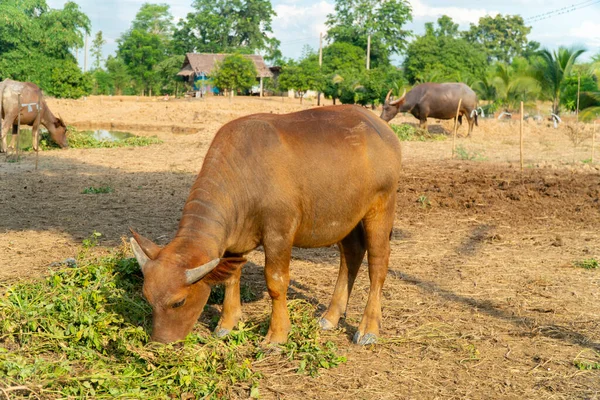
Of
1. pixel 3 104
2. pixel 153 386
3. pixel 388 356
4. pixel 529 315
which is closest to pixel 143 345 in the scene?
pixel 153 386

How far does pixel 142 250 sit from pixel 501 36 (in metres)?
82.6

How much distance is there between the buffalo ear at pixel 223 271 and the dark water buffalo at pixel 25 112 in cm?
1509

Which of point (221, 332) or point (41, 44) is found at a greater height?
point (41, 44)

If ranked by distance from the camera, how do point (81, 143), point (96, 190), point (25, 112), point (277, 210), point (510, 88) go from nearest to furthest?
point (277, 210) → point (96, 190) → point (25, 112) → point (81, 143) → point (510, 88)

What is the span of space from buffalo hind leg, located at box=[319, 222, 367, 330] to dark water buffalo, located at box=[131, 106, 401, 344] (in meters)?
0.01

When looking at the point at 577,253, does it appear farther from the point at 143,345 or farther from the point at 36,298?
the point at 36,298

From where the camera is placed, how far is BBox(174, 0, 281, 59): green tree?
73875 millimetres

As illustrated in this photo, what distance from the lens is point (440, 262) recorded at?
7934 millimetres

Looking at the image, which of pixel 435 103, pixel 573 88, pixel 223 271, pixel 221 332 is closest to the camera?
pixel 223 271

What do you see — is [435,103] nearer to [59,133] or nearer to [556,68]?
[556,68]

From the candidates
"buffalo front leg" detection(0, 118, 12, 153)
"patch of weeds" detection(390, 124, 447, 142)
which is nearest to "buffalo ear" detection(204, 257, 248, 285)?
"buffalo front leg" detection(0, 118, 12, 153)

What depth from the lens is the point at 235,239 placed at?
5.03 m

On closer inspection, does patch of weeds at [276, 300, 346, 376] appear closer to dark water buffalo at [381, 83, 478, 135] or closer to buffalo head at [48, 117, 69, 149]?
buffalo head at [48, 117, 69, 149]

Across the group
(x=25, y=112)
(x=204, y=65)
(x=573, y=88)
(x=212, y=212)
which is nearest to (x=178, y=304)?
(x=212, y=212)
